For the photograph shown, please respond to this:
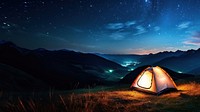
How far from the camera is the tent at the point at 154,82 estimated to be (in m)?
14.5

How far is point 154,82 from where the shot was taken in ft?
48.7

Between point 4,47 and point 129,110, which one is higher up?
point 4,47

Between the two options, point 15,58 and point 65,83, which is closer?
point 65,83

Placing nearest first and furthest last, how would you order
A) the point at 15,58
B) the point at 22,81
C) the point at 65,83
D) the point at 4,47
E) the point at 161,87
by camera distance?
the point at 161,87, the point at 22,81, the point at 65,83, the point at 15,58, the point at 4,47

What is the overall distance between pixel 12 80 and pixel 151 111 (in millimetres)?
33803

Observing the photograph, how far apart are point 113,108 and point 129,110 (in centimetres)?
71

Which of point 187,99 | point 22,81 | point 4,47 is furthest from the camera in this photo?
point 4,47

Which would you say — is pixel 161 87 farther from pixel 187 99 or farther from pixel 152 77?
pixel 187 99

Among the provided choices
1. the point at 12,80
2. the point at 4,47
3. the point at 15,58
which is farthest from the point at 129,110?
the point at 4,47

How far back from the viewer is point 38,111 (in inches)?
281

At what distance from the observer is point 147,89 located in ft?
48.6

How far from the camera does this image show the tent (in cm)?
1449

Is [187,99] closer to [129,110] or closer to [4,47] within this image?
[129,110]

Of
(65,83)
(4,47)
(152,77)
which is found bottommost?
(65,83)
